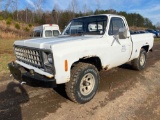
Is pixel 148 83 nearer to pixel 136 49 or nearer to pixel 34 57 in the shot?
pixel 136 49

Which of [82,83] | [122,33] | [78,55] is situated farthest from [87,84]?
[122,33]

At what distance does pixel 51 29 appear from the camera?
624 inches

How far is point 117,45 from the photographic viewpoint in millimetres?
5324

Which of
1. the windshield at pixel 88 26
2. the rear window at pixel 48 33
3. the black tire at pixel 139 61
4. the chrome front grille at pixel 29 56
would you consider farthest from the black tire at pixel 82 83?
the rear window at pixel 48 33

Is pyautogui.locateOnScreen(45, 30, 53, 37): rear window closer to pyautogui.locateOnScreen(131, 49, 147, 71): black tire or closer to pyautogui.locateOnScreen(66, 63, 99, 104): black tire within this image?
pyautogui.locateOnScreen(131, 49, 147, 71): black tire

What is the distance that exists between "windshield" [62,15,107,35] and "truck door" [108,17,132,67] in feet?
0.83

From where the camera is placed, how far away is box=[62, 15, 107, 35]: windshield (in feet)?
17.5

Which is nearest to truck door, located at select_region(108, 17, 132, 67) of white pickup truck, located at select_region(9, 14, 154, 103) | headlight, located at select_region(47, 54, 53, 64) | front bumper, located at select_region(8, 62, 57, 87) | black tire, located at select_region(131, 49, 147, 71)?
white pickup truck, located at select_region(9, 14, 154, 103)

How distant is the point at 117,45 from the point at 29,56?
7.88ft

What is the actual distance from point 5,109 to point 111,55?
2.87 meters

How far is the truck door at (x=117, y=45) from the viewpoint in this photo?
5168 mm

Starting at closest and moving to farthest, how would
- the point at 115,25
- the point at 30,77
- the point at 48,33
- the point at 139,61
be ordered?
the point at 30,77, the point at 115,25, the point at 139,61, the point at 48,33

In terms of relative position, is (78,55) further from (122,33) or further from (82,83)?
(122,33)

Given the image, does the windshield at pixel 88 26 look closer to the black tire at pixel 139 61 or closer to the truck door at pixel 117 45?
the truck door at pixel 117 45
